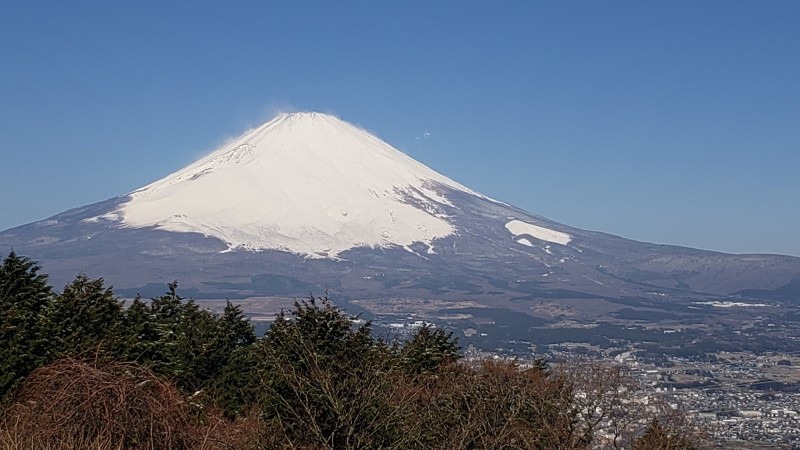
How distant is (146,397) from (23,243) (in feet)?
442

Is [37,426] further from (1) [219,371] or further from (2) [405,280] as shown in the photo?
(2) [405,280]

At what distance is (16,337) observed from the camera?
1257 centimetres

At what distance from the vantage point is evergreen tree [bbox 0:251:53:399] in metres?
11.7

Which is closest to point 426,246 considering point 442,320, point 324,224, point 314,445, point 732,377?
point 324,224

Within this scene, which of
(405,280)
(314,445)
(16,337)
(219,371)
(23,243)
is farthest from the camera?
(23,243)

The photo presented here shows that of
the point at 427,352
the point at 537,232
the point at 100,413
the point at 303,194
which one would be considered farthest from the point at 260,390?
the point at 303,194

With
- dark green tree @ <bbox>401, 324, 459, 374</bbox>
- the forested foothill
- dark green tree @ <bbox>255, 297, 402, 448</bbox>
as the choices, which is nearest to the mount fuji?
dark green tree @ <bbox>401, 324, 459, 374</bbox>

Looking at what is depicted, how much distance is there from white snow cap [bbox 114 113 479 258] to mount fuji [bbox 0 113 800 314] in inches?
12.7

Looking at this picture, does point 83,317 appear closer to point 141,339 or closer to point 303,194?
point 141,339

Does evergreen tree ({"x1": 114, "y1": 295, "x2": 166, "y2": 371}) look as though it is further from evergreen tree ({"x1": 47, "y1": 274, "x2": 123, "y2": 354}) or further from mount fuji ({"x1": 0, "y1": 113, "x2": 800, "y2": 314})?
mount fuji ({"x1": 0, "y1": 113, "x2": 800, "y2": 314})

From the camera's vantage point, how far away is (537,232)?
5910 inches

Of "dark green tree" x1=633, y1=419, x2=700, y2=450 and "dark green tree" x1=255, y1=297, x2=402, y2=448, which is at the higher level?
"dark green tree" x1=255, y1=297, x2=402, y2=448

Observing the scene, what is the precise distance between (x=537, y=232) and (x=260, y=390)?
461 feet

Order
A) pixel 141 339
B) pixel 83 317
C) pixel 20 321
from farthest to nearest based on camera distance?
pixel 141 339
pixel 83 317
pixel 20 321
